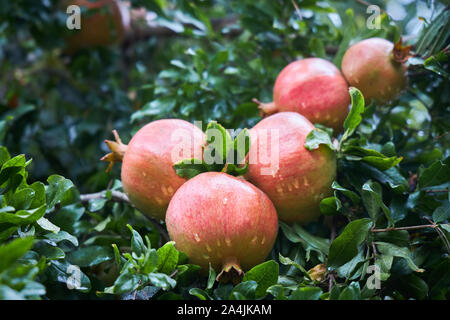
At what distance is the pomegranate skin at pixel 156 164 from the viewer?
89cm

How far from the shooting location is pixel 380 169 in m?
0.93

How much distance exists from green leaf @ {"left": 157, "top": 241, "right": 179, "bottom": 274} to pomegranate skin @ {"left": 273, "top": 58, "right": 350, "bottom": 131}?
451mm

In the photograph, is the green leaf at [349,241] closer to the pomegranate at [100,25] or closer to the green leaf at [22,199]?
the green leaf at [22,199]

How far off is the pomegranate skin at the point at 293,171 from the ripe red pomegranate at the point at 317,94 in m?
0.11

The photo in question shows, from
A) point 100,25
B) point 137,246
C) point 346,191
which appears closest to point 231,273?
point 137,246

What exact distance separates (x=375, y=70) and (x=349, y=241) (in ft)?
1.37

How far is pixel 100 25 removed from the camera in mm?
1884

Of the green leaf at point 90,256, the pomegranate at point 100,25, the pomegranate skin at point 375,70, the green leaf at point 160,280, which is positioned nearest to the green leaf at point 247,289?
the green leaf at point 160,280

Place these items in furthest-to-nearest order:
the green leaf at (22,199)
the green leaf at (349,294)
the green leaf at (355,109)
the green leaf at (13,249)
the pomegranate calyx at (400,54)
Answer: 1. the pomegranate calyx at (400,54)
2. the green leaf at (355,109)
3. the green leaf at (22,199)
4. the green leaf at (349,294)
5. the green leaf at (13,249)

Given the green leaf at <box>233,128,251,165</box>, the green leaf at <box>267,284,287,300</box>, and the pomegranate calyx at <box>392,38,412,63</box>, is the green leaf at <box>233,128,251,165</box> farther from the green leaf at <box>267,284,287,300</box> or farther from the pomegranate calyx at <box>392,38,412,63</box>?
the pomegranate calyx at <box>392,38,412,63</box>

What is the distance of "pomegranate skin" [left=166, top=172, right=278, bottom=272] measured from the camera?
0.77 meters

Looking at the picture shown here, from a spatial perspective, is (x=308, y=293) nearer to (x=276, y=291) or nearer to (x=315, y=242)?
(x=276, y=291)
